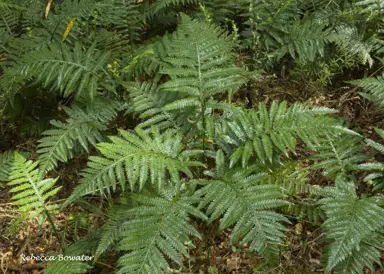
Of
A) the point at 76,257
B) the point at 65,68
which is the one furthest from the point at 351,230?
the point at 65,68

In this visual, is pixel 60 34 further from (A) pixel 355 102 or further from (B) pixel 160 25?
(A) pixel 355 102

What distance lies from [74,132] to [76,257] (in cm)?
96

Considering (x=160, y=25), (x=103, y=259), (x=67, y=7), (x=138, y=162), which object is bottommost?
(x=103, y=259)

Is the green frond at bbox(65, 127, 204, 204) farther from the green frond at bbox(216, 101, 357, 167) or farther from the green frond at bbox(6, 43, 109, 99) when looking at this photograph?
the green frond at bbox(6, 43, 109, 99)

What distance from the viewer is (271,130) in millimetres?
2521

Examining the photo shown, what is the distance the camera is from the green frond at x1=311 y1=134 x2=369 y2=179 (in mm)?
2658

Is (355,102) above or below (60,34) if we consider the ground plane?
below

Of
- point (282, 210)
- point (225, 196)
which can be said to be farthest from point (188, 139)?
point (282, 210)

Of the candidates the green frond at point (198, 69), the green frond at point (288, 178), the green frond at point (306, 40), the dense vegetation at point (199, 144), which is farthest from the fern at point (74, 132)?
the green frond at point (306, 40)

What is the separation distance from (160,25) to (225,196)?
2414 millimetres

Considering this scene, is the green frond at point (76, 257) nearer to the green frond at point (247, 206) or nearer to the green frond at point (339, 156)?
the green frond at point (247, 206)

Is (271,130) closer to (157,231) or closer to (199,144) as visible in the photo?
(199,144)

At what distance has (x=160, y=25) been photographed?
13.7 feet

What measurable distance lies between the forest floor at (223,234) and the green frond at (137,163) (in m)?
0.64
